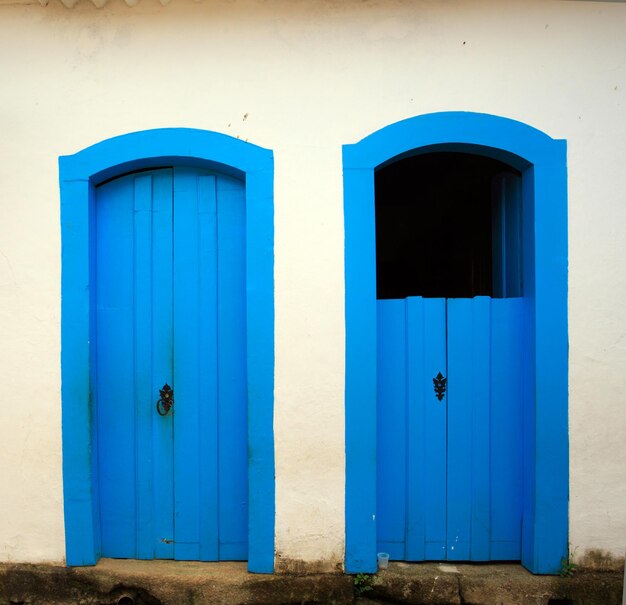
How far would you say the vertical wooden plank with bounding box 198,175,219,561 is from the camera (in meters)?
3.46

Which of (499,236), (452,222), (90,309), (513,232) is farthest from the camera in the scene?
(452,222)

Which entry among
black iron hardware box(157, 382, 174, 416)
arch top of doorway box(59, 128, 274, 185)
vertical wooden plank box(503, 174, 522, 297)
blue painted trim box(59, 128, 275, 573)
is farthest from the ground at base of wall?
arch top of doorway box(59, 128, 274, 185)

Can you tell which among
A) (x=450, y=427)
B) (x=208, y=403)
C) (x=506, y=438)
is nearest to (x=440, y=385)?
(x=450, y=427)

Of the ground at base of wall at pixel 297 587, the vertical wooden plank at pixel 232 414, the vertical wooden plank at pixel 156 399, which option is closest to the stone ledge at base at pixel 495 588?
the ground at base of wall at pixel 297 587

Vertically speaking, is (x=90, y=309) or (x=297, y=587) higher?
(x=90, y=309)

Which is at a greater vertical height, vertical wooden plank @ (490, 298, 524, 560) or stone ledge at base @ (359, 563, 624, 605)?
vertical wooden plank @ (490, 298, 524, 560)

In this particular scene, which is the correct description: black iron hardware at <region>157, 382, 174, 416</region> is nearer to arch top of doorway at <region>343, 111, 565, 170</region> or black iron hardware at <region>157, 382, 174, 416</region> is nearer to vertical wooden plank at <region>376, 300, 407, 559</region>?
vertical wooden plank at <region>376, 300, 407, 559</region>

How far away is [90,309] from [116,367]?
0.41m

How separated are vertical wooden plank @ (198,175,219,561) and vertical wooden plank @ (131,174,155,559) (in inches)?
12.9

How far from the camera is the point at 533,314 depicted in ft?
10.8

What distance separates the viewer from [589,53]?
10.8ft

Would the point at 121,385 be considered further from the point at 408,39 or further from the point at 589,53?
the point at 589,53

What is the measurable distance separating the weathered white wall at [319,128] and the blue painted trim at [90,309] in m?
0.07

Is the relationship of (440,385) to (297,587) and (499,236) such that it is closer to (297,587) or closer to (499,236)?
(499,236)
